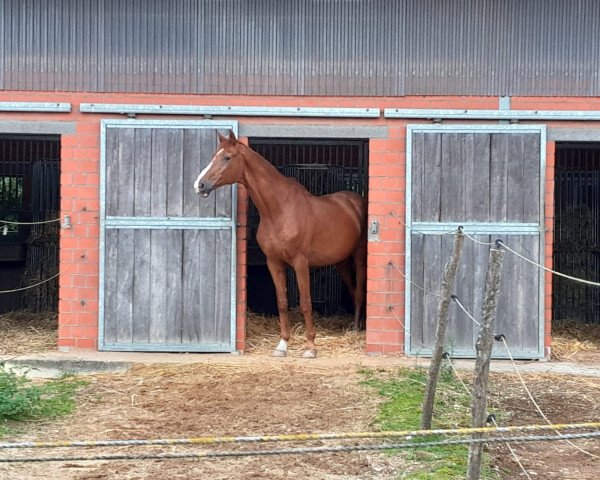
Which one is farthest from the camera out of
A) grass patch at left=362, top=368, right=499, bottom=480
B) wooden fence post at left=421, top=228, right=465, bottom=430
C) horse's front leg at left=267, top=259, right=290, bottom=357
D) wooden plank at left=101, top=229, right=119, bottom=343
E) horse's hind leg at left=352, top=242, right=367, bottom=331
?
horse's hind leg at left=352, top=242, right=367, bottom=331

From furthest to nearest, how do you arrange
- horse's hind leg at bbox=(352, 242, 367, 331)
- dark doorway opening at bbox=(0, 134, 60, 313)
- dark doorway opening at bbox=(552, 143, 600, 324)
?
dark doorway opening at bbox=(0, 134, 60, 313) → dark doorway opening at bbox=(552, 143, 600, 324) → horse's hind leg at bbox=(352, 242, 367, 331)

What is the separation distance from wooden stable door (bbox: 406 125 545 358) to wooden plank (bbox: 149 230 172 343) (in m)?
2.45

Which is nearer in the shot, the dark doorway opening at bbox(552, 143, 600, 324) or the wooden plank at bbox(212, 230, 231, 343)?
the wooden plank at bbox(212, 230, 231, 343)

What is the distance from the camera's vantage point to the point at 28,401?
5.36 m

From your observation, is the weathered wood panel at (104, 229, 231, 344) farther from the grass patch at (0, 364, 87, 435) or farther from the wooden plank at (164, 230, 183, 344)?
the grass patch at (0, 364, 87, 435)

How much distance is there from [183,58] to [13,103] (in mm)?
1768

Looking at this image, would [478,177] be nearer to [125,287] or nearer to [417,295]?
[417,295]

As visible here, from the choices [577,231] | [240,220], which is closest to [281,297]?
[240,220]

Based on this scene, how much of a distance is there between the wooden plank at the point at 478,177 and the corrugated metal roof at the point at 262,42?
57 centimetres

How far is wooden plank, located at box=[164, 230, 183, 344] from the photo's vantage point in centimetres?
746

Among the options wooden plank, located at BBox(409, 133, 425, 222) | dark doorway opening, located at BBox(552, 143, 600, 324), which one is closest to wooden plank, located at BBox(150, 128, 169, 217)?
wooden plank, located at BBox(409, 133, 425, 222)

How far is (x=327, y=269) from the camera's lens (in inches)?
426

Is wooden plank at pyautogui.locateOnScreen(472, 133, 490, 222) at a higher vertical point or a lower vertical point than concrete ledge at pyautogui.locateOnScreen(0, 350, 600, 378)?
higher

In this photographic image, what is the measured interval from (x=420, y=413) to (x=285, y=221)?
115 inches
